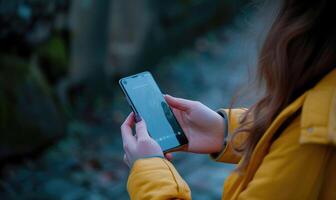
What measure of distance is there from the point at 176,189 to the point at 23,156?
7.47 ft

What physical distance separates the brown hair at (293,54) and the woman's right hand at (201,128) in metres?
0.37

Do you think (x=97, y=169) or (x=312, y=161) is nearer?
(x=312, y=161)

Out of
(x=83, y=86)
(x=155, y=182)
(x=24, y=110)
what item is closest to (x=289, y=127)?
(x=155, y=182)

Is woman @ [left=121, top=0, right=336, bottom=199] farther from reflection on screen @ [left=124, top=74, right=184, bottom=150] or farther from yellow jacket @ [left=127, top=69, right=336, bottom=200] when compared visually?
reflection on screen @ [left=124, top=74, right=184, bottom=150]

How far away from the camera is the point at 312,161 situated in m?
1.22

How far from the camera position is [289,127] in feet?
4.21

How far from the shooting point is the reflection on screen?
5.60 ft

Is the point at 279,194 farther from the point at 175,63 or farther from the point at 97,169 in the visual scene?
the point at 175,63

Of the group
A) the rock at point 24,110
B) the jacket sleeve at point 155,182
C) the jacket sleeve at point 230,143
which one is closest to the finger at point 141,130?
the jacket sleeve at point 155,182

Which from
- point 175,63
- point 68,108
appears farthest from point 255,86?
point 175,63

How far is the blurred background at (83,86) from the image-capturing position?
3.35 metres

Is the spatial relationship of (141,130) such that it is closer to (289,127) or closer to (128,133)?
(128,133)

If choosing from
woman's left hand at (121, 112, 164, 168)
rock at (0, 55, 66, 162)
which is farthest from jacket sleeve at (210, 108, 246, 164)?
rock at (0, 55, 66, 162)

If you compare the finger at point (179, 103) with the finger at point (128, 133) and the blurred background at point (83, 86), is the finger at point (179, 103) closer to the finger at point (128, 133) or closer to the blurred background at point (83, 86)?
the finger at point (128, 133)
